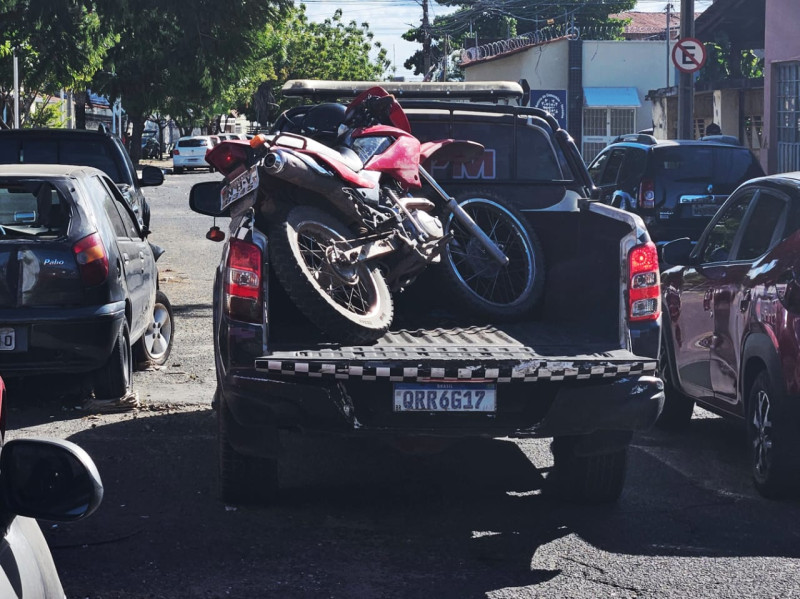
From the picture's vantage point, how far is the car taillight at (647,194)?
1682cm

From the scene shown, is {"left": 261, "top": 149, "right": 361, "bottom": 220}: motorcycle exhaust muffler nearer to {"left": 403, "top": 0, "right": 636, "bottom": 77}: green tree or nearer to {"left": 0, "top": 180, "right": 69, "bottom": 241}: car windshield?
{"left": 0, "top": 180, "right": 69, "bottom": 241}: car windshield

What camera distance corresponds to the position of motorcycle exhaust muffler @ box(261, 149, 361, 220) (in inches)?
249

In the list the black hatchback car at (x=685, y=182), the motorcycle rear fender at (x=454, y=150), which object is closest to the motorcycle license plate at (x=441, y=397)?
the motorcycle rear fender at (x=454, y=150)

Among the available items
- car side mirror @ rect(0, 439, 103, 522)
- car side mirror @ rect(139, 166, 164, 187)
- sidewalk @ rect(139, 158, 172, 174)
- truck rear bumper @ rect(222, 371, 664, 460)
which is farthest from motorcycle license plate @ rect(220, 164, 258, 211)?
sidewalk @ rect(139, 158, 172, 174)

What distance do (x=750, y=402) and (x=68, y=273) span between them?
4097mm

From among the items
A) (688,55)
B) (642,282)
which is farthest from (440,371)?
(688,55)

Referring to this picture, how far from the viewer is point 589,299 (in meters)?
6.83

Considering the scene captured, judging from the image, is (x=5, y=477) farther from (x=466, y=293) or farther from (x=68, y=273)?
(x=68, y=273)

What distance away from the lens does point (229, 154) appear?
711cm

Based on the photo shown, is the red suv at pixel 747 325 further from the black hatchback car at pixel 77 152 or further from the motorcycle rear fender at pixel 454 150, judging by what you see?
the black hatchback car at pixel 77 152

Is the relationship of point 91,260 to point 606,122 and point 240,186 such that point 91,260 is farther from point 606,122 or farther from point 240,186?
point 606,122

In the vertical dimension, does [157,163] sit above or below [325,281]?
above

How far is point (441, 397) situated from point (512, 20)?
74923mm

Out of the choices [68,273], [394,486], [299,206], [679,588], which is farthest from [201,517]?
[68,273]
